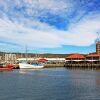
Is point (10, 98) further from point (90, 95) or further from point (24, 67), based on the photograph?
point (24, 67)

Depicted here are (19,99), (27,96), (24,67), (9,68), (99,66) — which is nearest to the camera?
(19,99)

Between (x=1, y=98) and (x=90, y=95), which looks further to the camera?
(x=90, y=95)

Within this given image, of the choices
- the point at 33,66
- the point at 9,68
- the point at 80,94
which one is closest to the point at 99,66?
the point at 33,66

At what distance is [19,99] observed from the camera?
155 ft

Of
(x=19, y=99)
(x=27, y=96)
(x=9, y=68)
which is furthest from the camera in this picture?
(x=9, y=68)

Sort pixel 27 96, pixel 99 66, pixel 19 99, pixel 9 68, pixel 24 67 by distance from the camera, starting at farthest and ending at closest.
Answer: pixel 99 66
pixel 24 67
pixel 9 68
pixel 27 96
pixel 19 99

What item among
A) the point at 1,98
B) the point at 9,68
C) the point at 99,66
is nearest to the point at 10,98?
the point at 1,98

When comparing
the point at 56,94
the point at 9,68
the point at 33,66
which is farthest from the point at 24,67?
the point at 56,94

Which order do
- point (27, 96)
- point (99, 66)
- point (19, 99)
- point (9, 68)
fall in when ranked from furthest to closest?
point (99, 66), point (9, 68), point (27, 96), point (19, 99)

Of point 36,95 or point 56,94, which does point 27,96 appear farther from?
point 56,94

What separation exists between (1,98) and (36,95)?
20.9ft

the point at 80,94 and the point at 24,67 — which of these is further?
the point at 24,67

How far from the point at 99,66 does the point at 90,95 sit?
15002 centimetres

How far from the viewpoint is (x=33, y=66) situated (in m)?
188
